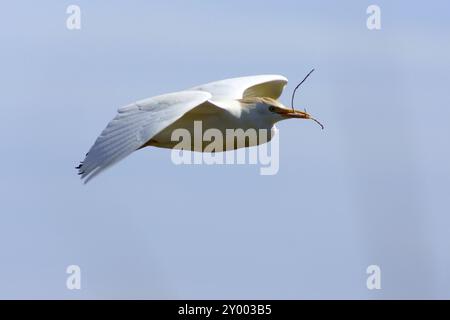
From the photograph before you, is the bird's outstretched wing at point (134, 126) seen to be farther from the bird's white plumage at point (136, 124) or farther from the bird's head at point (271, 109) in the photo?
the bird's head at point (271, 109)

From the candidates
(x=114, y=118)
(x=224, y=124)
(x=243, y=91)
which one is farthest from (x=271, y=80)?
(x=114, y=118)

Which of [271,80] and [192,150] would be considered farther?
[271,80]

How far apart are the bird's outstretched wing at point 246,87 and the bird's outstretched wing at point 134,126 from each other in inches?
70.8

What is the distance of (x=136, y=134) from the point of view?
64.2 ft

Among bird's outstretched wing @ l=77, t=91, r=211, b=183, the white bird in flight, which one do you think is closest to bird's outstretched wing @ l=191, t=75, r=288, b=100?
the white bird in flight

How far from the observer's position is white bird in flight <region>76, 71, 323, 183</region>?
63.3ft

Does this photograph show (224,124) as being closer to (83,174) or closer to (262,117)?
(262,117)

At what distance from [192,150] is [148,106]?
Result: 103 centimetres

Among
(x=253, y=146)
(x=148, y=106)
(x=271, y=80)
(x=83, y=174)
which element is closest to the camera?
(x=83, y=174)

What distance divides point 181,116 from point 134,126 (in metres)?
0.64

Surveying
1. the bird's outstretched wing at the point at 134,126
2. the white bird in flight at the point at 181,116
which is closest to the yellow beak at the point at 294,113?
the white bird in flight at the point at 181,116

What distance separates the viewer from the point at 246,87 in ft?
76.6

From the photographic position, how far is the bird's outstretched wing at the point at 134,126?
19141 mm

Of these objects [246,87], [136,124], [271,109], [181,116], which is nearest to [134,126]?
[136,124]
